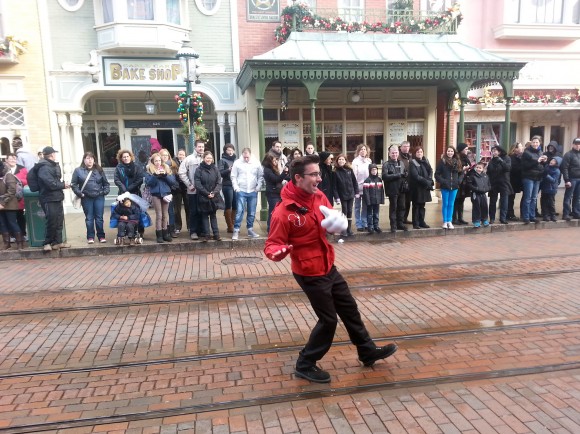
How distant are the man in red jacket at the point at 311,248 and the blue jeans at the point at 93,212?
21.7 feet

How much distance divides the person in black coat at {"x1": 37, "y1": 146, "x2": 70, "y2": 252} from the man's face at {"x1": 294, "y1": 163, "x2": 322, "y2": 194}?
6503mm

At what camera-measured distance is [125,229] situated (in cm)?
895

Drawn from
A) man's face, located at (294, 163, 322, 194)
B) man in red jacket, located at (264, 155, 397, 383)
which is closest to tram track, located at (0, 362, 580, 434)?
man in red jacket, located at (264, 155, 397, 383)

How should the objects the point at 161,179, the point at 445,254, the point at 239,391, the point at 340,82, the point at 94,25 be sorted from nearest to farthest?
the point at 239,391, the point at 445,254, the point at 161,179, the point at 94,25, the point at 340,82

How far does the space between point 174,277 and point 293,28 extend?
9.12 metres

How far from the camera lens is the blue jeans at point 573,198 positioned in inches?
423

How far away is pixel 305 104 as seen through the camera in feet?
48.4

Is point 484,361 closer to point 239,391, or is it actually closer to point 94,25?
point 239,391

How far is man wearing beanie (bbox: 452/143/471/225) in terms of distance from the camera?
33.2 ft

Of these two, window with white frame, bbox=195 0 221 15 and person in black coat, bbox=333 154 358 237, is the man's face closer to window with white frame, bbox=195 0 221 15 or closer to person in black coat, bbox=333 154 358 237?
person in black coat, bbox=333 154 358 237

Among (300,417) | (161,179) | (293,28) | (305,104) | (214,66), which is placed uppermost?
(293,28)

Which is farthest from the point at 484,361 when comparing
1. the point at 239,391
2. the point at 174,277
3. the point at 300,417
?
the point at 174,277

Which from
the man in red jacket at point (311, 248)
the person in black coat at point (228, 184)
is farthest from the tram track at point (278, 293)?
the person in black coat at point (228, 184)

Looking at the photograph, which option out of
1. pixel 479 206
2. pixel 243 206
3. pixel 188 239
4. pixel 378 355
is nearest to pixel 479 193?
pixel 479 206
